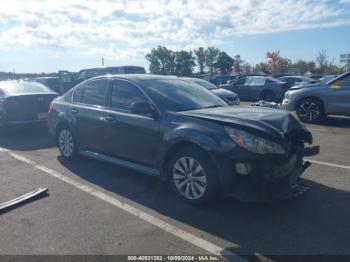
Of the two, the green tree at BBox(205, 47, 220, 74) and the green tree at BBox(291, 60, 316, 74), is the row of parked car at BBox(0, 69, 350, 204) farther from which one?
the green tree at BBox(205, 47, 220, 74)

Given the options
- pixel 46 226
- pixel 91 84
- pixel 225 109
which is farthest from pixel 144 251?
pixel 91 84

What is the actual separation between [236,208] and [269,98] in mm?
15674

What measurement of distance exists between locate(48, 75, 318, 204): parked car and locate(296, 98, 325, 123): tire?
241 inches

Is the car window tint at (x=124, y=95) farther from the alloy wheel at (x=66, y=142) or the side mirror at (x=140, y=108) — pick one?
the alloy wheel at (x=66, y=142)

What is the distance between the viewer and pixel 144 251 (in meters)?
3.49

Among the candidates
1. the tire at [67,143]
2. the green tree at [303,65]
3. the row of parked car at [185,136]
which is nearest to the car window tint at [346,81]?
the row of parked car at [185,136]

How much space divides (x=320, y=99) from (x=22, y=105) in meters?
8.33

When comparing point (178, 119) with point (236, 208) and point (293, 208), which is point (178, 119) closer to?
point (236, 208)

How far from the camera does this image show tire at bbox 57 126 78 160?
663 centimetres

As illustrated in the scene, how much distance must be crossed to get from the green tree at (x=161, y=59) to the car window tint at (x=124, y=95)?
3105 inches

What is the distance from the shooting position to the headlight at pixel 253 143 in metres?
4.12

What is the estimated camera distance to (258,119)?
445 cm

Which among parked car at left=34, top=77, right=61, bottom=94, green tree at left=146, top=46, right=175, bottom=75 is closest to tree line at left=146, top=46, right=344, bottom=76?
green tree at left=146, top=46, right=175, bottom=75

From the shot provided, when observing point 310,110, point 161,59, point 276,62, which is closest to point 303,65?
point 276,62
